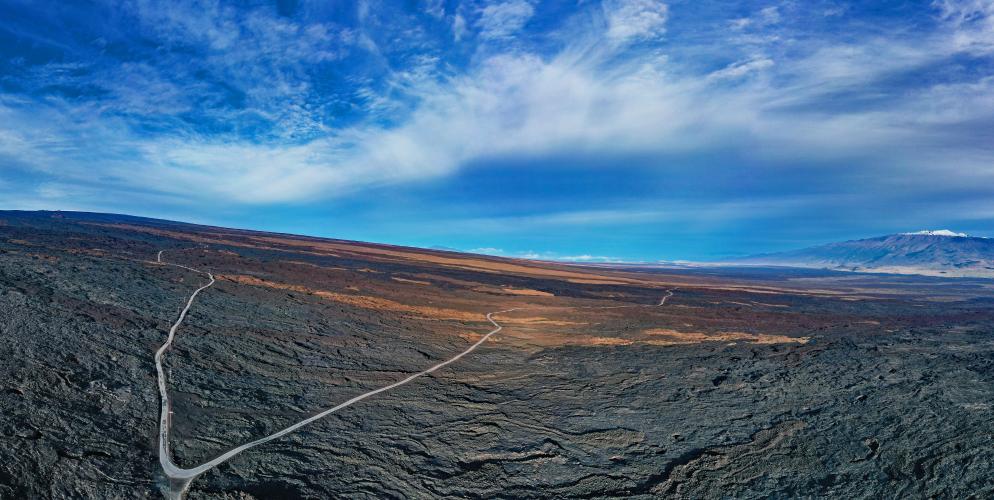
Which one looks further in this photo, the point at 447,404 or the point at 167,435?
the point at 447,404

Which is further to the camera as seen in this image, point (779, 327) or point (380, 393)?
point (779, 327)

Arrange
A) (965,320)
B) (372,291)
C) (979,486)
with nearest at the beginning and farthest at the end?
(979,486) < (372,291) < (965,320)

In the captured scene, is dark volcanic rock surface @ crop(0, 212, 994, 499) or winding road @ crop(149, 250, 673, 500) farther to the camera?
dark volcanic rock surface @ crop(0, 212, 994, 499)

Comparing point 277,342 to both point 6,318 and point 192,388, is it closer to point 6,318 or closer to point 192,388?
point 192,388

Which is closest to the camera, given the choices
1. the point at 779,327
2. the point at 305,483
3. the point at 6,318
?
the point at 305,483

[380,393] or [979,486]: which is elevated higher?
[979,486]

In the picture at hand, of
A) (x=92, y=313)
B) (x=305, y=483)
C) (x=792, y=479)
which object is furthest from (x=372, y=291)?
(x=792, y=479)

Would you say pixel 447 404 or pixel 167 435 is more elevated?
pixel 167 435

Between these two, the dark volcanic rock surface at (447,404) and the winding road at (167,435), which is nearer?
the winding road at (167,435)
